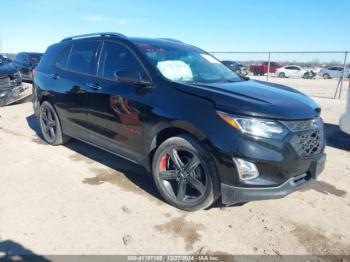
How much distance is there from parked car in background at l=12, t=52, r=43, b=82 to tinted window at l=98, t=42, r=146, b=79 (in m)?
12.9

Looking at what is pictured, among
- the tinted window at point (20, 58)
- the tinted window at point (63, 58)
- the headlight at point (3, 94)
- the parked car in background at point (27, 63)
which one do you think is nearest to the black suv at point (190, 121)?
the tinted window at point (63, 58)

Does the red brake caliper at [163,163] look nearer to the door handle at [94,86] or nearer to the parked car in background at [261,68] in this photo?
the door handle at [94,86]

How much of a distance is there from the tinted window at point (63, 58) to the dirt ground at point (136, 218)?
1.62 meters

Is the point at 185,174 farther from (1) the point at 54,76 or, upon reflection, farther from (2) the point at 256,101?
(1) the point at 54,76

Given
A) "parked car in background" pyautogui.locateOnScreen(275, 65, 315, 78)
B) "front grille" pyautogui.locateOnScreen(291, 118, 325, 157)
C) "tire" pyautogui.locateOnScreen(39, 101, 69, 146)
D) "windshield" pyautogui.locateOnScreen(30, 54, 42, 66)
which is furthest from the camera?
"parked car in background" pyautogui.locateOnScreen(275, 65, 315, 78)

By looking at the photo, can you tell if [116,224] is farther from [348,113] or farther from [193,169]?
[348,113]

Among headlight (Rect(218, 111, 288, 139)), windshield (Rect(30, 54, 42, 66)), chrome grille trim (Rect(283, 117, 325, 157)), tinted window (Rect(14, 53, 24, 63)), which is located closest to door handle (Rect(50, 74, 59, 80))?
headlight (Rect(218, 111, 288, 139))

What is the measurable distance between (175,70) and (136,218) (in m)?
1.79

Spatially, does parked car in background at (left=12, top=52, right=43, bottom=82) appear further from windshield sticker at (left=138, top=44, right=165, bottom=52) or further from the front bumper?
the front bumper

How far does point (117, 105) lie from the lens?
4.17 metres

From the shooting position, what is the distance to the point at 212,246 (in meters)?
3.10

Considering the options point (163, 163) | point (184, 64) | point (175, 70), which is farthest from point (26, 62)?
point (163, 163)

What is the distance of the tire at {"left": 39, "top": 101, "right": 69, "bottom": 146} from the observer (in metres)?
5.78

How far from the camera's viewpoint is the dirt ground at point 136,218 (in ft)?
10.2
